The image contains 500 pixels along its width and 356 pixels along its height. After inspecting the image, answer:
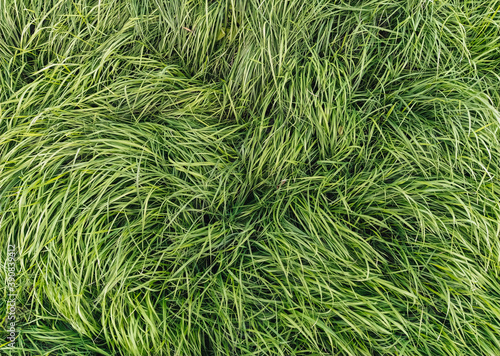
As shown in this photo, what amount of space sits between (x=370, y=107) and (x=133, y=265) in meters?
1.22

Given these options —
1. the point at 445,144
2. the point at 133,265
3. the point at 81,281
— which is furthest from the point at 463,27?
the point at 81,281

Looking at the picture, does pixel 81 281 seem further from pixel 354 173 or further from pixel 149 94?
pixel 354 173

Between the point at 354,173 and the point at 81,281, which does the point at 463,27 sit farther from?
the point at 81,281

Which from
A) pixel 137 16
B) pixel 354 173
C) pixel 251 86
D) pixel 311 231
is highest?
pixel 137 16

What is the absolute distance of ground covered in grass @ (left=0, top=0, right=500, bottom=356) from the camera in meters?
1.25

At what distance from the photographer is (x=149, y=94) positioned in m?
1.53

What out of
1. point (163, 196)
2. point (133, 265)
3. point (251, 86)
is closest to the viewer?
point (133, 265)

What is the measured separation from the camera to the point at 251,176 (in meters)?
1.48

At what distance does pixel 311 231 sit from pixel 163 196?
25.4 inches

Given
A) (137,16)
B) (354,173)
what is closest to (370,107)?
(354,173)

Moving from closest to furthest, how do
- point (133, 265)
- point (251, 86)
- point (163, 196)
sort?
point (133, 265), point (163, 196), point (251, 86)

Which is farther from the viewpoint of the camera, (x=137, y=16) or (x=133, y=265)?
(x=137, y=16)

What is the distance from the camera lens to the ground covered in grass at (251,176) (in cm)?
125

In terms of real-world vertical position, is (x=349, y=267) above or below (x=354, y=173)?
below
